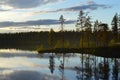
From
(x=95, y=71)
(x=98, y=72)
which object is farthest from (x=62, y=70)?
(x=98, y=72)

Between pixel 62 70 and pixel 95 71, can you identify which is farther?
pixel 62 70

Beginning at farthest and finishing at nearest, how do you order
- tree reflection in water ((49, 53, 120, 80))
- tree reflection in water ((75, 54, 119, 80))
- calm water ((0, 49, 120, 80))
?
calm water ((0, 49, 120, 80)) < tree reflection in water ((49, 53, 120, 80)) < tree reflection in water ((75, 54, 119, 80))

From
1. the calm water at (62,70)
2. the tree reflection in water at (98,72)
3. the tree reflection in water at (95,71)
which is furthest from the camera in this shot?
the calm water at (62,70)

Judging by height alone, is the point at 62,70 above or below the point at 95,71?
below

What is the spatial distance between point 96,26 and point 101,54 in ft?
182

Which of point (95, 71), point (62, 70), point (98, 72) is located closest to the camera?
point (98, 72)

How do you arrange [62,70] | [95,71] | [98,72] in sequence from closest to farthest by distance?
[98,72], [95,71], [62,70]

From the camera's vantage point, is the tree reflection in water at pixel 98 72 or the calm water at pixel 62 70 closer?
the tree reflection in water at pixel 98 72

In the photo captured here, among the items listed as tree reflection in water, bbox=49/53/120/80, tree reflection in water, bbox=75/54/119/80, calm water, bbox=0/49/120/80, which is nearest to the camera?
tree reflection in water, bbox=75/54/119/80

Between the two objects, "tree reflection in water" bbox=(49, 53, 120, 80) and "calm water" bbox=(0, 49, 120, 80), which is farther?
"calm water" bbox=(0, 49, 120, 80)

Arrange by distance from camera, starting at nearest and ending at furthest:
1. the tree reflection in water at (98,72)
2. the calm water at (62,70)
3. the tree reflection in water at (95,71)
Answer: the tree reflection in water at (98,72), the tree reflection in water at (95,71), the calm water at (62,70)

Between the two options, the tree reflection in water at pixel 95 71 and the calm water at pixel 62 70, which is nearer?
the tree reflection in water at pixel 95 71

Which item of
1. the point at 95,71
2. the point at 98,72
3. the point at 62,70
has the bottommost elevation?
the point at 62,70

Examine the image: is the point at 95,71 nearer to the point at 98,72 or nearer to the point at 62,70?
the point at 98,72
